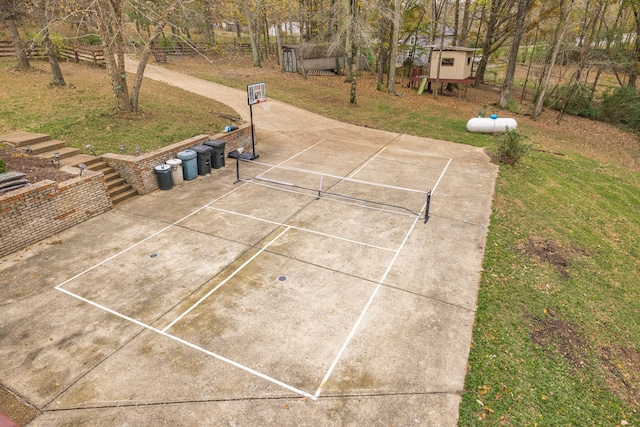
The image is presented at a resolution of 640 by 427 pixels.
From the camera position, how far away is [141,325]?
7746 mm

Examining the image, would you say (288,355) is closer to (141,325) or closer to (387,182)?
(141,325)

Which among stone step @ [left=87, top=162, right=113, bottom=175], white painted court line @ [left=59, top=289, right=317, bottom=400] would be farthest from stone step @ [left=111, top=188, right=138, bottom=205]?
white painted court line @ [left=59, top=289, right=317, bottom=400]

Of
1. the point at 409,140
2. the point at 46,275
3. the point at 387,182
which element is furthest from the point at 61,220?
the point at 409,140

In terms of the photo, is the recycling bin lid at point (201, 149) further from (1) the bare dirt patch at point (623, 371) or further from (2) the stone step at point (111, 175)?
(1) the bare dirt patch at point (623, 371)

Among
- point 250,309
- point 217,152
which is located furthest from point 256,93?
point 250,309

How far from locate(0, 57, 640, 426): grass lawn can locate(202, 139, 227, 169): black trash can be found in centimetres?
224

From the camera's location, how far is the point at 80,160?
1316cm

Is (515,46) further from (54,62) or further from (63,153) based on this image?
(54,62)

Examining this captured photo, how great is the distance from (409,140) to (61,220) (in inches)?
670

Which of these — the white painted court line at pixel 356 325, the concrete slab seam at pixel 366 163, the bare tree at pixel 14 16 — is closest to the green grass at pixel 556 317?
the white painted court line at pixel 356 325

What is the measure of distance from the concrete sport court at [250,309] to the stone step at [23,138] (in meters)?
4.70

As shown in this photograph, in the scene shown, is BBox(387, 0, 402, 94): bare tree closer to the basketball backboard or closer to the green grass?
the basketball backboard

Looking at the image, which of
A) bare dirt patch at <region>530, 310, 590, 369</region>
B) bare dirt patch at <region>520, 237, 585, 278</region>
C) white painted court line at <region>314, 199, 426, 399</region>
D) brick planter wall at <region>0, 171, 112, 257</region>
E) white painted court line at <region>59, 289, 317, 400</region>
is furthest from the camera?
bare dirt patch at <region>520, 237, 585, 278</region>

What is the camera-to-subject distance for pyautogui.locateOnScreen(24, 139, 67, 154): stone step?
13290mm
